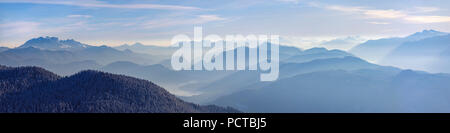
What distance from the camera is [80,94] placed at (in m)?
45.8

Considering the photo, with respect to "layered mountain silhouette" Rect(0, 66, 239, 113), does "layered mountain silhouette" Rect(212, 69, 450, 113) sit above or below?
below

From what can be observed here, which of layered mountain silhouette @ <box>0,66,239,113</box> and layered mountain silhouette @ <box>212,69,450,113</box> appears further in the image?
layered mountain silhouette @ <box>212,69,450,113</box>

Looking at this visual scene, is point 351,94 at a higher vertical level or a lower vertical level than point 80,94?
lower

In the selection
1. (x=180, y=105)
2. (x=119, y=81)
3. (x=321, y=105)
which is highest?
Result: (x=119, y=81)

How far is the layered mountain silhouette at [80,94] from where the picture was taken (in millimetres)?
42094

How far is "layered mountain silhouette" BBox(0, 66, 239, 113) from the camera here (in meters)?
42.1

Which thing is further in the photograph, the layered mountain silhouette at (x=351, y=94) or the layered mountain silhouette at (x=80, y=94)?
the layered mountain silhouette at (x=351, y=94)

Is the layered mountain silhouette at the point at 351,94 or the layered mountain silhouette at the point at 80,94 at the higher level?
the layered mountain silhouette at the point at 80,94

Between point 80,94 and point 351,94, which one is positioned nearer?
point 80,94
